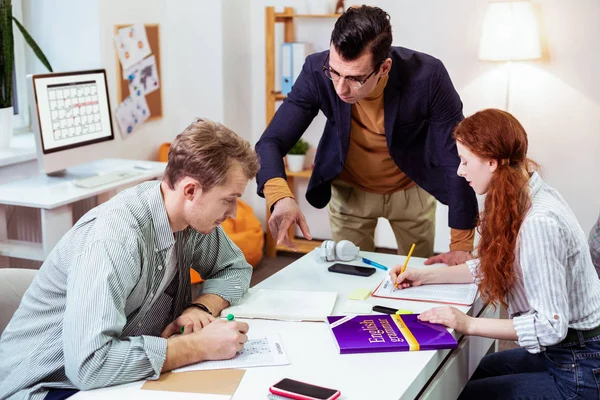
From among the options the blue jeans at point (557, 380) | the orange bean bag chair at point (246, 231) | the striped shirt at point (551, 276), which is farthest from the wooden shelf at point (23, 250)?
the striped shirt at point (551, 276)

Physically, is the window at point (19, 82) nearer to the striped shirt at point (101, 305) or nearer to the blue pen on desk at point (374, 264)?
the blue pen on desk at point (374, 264)

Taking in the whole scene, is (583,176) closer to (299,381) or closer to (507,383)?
(507,383)

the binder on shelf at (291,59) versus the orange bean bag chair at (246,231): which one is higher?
the binder on shelf at (291,59)

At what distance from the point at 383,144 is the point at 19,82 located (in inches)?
93.9

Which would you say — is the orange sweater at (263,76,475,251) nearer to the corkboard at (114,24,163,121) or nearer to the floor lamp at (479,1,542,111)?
the floor lamp at (479,1,542,111)

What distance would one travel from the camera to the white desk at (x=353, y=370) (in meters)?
1.45

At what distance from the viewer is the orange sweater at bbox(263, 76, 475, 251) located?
234 cm

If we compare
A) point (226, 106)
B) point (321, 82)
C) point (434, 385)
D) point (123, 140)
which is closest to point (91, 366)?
point (434, 385)

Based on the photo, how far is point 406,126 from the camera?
2377 mm

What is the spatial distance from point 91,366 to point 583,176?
350 cm

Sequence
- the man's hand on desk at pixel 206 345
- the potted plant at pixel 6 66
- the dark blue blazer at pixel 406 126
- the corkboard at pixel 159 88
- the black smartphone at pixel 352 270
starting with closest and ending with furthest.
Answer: the man's hand on desk at pixel 206 345, the black smartphone at pixel 352 270, the dark blue blazer at pixel 406 126, the potted plant at pixel 6 66, the corkboard at pixel 159 88

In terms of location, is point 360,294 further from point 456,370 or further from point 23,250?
point 23,250

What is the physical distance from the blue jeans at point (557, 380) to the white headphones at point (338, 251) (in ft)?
1.80

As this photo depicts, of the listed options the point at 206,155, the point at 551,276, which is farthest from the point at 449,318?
the point at 206,155
